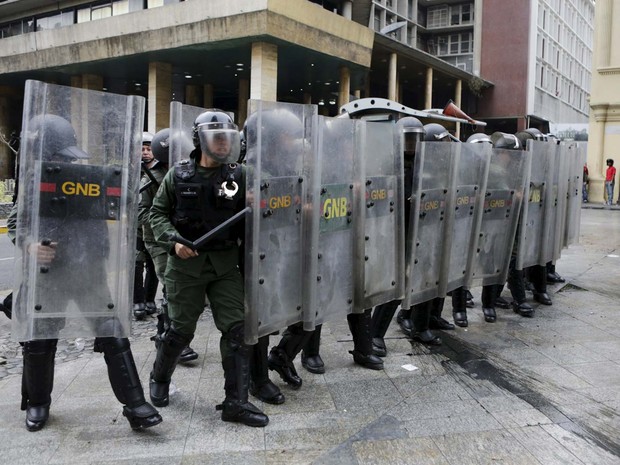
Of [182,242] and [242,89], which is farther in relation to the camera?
[242,89]

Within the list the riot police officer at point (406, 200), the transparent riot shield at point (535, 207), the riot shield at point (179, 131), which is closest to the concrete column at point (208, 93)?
the transparent riot shield at point (535, 207)

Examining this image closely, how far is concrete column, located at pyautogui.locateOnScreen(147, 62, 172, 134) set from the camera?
24047 millimetres

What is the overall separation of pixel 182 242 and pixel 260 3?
1787cm

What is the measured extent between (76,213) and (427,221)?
9.04ft

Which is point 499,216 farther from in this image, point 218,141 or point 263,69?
point 263,69

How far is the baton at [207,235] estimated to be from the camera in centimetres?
326

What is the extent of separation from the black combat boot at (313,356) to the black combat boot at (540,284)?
3223 mm

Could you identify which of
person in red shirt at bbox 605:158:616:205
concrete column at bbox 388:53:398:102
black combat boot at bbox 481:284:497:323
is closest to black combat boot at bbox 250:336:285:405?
black combat boot at bbox 481:284:497:323

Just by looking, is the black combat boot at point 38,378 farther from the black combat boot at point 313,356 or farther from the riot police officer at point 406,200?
the riot police officer at point 406,200

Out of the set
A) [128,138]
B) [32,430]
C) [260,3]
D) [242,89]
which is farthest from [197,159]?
[242,89]

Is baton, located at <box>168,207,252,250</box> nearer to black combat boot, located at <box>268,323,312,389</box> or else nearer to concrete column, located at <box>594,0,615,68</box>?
black combat boot, located at <box>268,323,312,389</box>

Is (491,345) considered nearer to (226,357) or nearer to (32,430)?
(226,357)

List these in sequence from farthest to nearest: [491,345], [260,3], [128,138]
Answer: [260,3], [491,345], [128,138]

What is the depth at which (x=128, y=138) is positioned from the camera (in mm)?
3240
